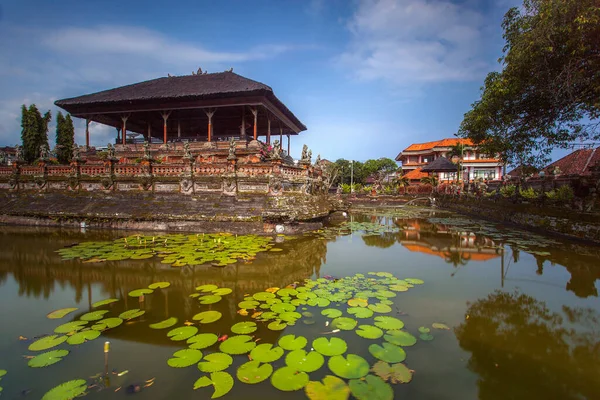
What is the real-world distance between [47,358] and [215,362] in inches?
68.4

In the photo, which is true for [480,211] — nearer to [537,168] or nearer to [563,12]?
[537,168]

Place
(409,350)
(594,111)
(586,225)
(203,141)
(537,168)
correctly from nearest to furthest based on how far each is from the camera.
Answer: (409,350), (586,225), (594,111), (537,168), (203,141)

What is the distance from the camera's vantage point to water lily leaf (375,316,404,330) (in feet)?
11.3

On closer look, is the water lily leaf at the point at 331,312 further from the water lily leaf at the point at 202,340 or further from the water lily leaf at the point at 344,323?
the water lily leaf at the point at 202,340

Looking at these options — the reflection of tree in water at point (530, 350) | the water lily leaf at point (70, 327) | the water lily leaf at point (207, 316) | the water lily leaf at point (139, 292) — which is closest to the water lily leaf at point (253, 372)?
the water lily leaf at point (207, 316)

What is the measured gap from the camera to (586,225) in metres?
9.01

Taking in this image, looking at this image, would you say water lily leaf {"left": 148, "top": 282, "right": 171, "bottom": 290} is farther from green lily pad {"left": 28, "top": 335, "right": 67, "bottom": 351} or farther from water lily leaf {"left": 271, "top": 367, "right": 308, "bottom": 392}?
water lily leaf {"left": 271, "top": 367, "right": 308, "bottom": 392}

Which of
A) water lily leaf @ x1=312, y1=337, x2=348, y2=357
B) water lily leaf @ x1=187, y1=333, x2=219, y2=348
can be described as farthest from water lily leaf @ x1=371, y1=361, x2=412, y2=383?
water lily leaf @ x1=187, y1=333, x2=219, y2=348

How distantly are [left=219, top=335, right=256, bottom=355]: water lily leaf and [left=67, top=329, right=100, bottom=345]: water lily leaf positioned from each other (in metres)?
1.58

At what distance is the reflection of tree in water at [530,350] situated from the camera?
2475 mm

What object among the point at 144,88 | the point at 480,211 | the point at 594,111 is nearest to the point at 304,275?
the point at 594,111

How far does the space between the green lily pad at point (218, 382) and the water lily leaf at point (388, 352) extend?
1.47 metres

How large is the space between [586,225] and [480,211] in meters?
9.23

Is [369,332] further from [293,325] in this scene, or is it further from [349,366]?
[293,325]
